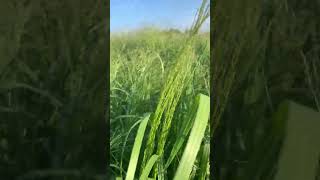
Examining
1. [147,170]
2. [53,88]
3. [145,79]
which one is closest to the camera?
[53,88]

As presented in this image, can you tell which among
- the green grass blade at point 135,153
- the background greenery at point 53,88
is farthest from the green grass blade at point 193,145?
the background greenery at point 53,88

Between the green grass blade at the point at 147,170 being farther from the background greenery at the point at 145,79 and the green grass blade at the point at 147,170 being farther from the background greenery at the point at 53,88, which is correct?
the background greenery at the point at 53,88

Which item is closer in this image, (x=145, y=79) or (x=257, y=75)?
(x=257, y=75)

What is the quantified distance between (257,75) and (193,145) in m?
0.27

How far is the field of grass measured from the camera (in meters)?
1.19

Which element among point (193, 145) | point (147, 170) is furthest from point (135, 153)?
point (193, 145)

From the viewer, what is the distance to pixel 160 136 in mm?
1199

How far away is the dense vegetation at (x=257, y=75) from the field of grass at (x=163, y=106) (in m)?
0.11

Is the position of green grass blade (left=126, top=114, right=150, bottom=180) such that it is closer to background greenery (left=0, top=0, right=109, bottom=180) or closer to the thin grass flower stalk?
the thin grass flower stalk

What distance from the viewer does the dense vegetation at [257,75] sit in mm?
1071

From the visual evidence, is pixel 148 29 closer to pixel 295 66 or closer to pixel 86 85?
pixel 86 85

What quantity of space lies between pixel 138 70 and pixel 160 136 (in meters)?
0.22

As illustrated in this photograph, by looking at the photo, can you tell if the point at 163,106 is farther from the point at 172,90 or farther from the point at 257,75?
the point at 257,75

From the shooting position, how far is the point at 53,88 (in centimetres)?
104
